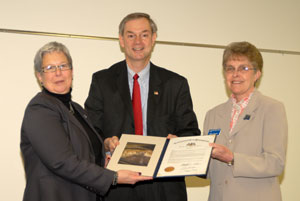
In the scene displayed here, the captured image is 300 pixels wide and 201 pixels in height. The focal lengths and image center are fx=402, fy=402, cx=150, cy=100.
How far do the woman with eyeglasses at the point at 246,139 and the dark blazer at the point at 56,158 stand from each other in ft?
2.93

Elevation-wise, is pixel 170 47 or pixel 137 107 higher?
pixel 170 47

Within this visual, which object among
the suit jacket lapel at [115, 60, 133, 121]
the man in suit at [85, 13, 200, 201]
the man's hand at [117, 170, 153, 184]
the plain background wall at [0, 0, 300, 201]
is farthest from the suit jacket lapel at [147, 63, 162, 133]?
the plain background wall at [0, 0, 300, 201]

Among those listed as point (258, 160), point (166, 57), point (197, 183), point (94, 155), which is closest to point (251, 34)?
point (166, 57)

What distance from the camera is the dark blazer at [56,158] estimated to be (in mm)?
2457

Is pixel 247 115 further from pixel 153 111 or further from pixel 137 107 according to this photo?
pixel 137 107

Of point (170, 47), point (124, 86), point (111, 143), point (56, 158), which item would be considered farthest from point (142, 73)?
point (170, 47)

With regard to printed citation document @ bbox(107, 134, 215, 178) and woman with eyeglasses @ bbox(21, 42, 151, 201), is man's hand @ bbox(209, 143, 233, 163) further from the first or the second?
woman with eyeglasses @ bbox(21, 42, 151, 201)

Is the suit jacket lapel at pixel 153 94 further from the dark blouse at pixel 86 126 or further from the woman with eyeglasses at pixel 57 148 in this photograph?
the woman with eyeglasses at pixel 57 148

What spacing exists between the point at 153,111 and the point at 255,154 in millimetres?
871

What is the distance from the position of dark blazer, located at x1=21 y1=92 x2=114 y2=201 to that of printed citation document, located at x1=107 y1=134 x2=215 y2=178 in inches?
9.1

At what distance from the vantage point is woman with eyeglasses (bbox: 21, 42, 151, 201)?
8.07 feet

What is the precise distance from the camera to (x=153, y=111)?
329 cm

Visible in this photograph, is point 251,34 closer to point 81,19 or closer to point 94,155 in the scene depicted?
point 81,19

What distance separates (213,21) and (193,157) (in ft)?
8.62
